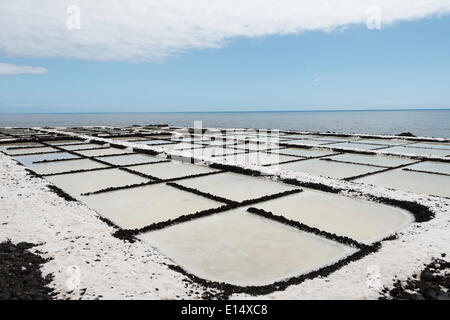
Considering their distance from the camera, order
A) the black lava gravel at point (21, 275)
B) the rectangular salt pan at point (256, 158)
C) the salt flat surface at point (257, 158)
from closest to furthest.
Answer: the black lava gravel at point (21, 275) → the rectangular salt pan at point (256, 158) → the salt flat surface at point (257, 158)

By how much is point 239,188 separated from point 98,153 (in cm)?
591

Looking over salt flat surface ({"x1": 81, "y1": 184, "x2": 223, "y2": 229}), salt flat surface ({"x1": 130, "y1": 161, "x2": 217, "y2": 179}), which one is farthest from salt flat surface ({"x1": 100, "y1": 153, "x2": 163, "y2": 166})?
salt flat surface ({"x1": 81, "y1": 184, "x2": 223, "y2": 229})

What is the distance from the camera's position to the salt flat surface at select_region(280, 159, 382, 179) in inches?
275

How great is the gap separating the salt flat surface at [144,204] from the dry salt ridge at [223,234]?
0.6 inches

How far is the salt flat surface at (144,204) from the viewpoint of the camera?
421cm

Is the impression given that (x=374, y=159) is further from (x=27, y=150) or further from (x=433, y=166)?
(x=27, y=150)

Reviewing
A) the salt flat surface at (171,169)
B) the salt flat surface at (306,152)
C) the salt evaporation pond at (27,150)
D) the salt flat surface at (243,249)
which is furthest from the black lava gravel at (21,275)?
the salt evaporation pond at (27,150)

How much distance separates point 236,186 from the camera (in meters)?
5.98

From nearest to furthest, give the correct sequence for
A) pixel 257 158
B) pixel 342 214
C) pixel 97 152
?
pixel 342 214, pixel 257 158, pixel 97 152

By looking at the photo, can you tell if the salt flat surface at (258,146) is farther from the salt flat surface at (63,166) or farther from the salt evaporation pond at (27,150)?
the salt evaporation pond at (27,150)

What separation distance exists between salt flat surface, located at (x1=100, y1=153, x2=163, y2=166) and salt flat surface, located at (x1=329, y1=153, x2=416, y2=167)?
16.2 ft

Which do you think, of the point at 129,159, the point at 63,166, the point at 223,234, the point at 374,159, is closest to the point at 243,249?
the point at 223,234

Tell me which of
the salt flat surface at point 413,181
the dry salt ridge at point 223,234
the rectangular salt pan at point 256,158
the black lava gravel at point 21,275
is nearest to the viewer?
the black lava gravel at point 21,275

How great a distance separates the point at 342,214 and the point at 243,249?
5.70 ft
